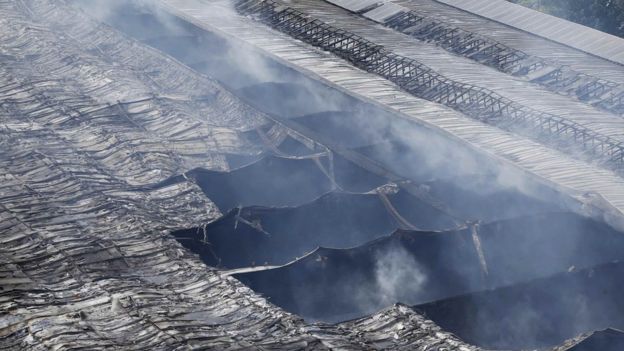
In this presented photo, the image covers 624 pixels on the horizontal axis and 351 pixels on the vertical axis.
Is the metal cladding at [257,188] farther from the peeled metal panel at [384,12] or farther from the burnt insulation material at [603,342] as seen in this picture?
the burnt insulation material at [603,342]

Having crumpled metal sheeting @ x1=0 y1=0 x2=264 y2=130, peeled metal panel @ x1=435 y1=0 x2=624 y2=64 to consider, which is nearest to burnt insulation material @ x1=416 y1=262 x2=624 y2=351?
crumpled metal sheeting @ x1=0 y1=0 x2=264 y2=130

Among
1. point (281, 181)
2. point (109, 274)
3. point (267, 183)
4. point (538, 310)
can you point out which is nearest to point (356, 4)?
point (281, 181)

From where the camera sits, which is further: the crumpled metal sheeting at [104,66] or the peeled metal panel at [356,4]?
the peeled metal panel at [356,4]

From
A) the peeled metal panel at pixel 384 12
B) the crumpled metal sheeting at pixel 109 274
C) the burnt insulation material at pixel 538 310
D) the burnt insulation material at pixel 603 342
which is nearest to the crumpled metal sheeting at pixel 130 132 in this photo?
the crumpled metal sheeting at pixel 109 274

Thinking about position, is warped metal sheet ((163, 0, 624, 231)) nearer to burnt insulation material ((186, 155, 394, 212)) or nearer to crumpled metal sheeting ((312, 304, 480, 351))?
burnt insulation material ((186, 155, 394, 212))

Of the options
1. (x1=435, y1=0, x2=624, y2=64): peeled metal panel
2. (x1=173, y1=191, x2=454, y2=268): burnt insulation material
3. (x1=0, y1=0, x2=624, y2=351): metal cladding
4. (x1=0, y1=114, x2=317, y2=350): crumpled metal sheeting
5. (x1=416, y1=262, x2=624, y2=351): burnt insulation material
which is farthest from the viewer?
(x1=435, y1=0, x2=624, y2=64): peeled metal panel

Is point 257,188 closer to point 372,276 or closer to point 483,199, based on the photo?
point 483,199
